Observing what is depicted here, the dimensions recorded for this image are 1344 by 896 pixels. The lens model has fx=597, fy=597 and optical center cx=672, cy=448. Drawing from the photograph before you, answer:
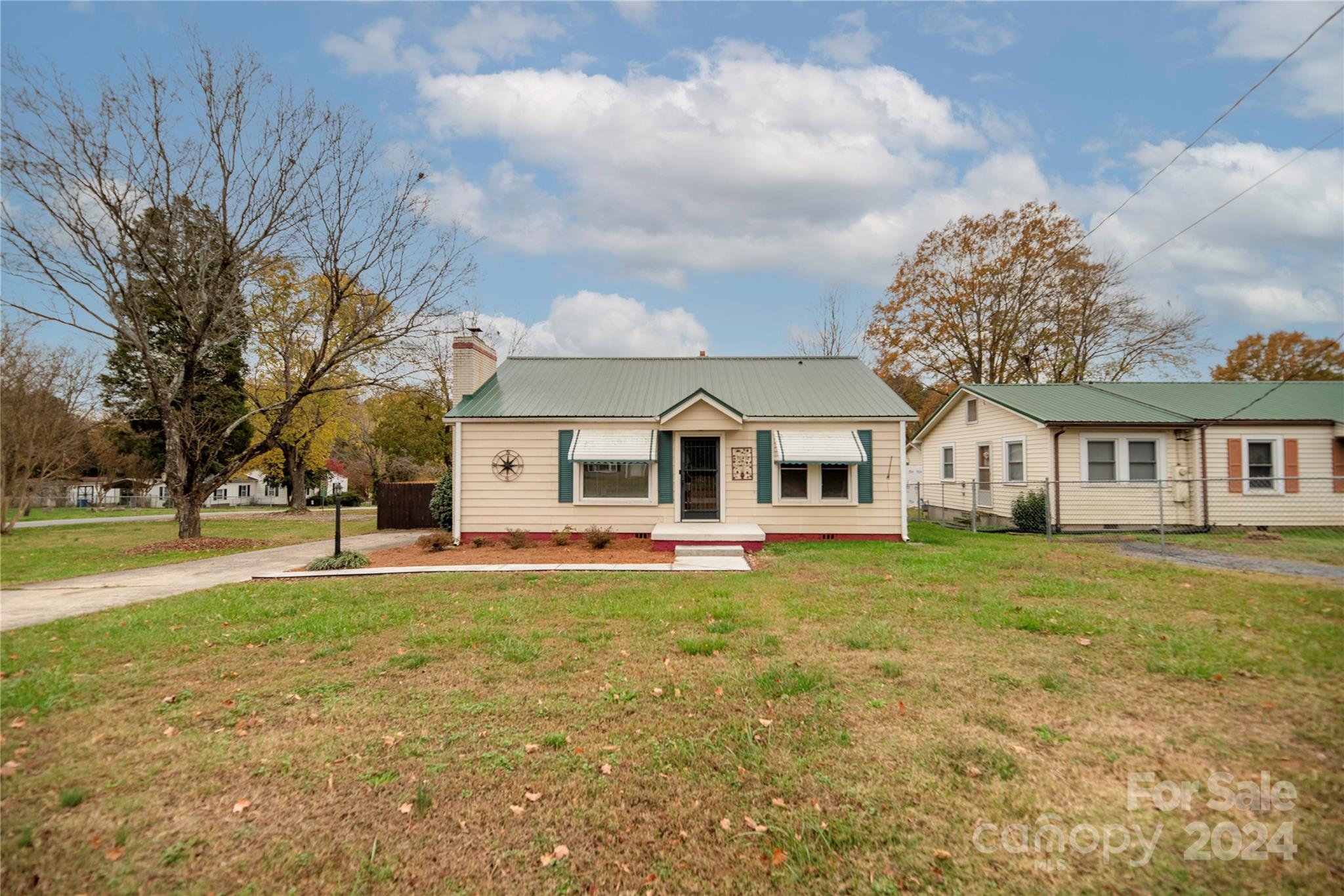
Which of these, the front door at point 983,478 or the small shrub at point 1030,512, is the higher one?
the front door at point 983,478

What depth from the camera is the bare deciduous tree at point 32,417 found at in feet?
53.7

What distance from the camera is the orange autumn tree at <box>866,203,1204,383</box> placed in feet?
83.1

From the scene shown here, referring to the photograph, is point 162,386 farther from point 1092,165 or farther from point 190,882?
point 1092,165

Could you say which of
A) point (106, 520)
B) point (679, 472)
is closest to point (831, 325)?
point (679, 472)

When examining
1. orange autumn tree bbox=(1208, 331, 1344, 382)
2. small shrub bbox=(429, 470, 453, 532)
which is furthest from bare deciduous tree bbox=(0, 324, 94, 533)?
orange autumn tree bbox=(1208, 331, 1344, 382)

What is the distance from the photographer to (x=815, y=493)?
13.6 metres

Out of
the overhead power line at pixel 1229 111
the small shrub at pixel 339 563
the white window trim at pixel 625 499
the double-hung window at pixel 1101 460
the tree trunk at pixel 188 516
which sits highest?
the overhead power line at pixel 1229 111

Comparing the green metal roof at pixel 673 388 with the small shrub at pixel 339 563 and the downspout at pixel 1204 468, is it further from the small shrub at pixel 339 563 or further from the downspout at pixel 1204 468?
the downspout at pixel 1204 468

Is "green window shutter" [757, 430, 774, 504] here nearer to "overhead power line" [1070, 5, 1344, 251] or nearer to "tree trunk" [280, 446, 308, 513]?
"overhead power line" [1070, 5, 1344, 251]

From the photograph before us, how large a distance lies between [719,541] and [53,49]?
16.2 m

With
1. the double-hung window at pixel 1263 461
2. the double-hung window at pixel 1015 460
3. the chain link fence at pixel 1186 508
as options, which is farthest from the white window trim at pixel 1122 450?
the double-hung window at pixel 1263 461

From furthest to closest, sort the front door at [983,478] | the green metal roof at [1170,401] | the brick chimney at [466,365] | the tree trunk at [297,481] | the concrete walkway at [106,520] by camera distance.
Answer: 1. the tree trunk at [297,481]
2. the concrete walkway at [106,520]
3. the front door at [983,478]
4. the green metal roof at [1170,401]
5. the brick chimney at [466,365]

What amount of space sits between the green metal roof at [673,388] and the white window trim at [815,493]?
4.11 ft

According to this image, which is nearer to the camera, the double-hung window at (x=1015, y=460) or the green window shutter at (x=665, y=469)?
the green window shutter at (x=665, y=469)
